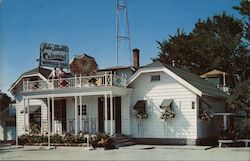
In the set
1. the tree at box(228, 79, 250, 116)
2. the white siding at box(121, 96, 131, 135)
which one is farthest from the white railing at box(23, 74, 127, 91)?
the tree at box(228, 79, 250, 116)


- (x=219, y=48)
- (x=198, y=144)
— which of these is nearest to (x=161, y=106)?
(x=198, y=144)

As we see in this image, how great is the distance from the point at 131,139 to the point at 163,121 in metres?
2.31

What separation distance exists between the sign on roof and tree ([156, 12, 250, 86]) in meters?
16.5

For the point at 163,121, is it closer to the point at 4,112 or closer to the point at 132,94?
the point at 132,94

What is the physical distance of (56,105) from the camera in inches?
1011

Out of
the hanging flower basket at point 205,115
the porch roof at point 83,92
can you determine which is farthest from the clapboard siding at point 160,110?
the porch roof at point 83,92

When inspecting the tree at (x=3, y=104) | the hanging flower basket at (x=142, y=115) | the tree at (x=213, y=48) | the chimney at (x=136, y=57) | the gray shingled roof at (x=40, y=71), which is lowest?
the hanging flower basket at (x=142, y=115)

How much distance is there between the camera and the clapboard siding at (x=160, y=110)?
67.5 feet

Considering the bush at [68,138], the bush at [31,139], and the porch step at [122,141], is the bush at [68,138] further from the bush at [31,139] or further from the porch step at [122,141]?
the porch step at [122,141]

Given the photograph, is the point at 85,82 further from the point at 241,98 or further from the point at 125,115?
the point at 241,98

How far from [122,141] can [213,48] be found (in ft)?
63.4

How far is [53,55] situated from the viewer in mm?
24578

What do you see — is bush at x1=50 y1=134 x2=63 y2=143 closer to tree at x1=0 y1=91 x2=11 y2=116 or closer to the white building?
the white building

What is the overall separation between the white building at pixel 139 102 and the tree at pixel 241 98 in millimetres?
1440
